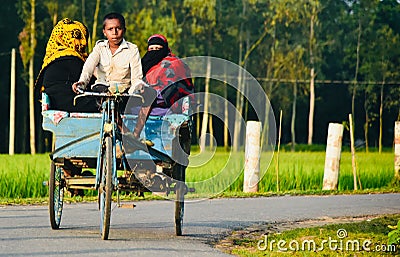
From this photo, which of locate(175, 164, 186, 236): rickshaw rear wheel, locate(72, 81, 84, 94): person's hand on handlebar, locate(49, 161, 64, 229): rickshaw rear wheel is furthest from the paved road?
locate(72, 81, 84, 94): person's hand on handlebar

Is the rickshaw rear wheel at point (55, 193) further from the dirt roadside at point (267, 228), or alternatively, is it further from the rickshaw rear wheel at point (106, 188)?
the dirt roadside at point (267, 228)

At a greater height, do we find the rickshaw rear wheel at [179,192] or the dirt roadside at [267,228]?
the rickshaw rear wheel at [179,192]

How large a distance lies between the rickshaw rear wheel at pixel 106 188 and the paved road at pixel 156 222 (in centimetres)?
19

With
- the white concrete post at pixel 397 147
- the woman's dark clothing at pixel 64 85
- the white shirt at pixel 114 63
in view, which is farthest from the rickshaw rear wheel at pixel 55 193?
the white concrete post at pixel 397 147

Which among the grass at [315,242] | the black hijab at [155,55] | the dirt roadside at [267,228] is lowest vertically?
the dirt roadside at [267,228]

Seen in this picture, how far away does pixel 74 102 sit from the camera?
8.34 m

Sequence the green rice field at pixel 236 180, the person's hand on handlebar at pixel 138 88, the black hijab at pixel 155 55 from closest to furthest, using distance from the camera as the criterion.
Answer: the person's hand on handlebar at pixel 138 88, the black hijab at pixel 155 55, the green rice field at pixel 236 180

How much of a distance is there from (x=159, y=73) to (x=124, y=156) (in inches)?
37.7

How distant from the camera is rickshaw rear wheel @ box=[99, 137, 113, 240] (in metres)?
7.91

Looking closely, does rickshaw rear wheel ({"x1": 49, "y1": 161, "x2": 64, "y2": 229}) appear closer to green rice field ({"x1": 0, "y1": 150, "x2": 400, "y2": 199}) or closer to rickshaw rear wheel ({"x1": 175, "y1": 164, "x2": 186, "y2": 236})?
rickshaw rear wheel ({"x1": 175, "y1": 164, "x2": 186, "y2": 236})

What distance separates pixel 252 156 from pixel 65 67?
255 inches

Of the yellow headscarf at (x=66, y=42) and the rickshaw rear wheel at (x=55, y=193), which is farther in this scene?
the yellow headscarf at (x=66, y=42)

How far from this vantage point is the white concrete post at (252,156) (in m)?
15.3

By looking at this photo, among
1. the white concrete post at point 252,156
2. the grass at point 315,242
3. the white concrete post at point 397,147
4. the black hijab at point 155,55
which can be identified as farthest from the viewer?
the white concrete post at point 397,147
